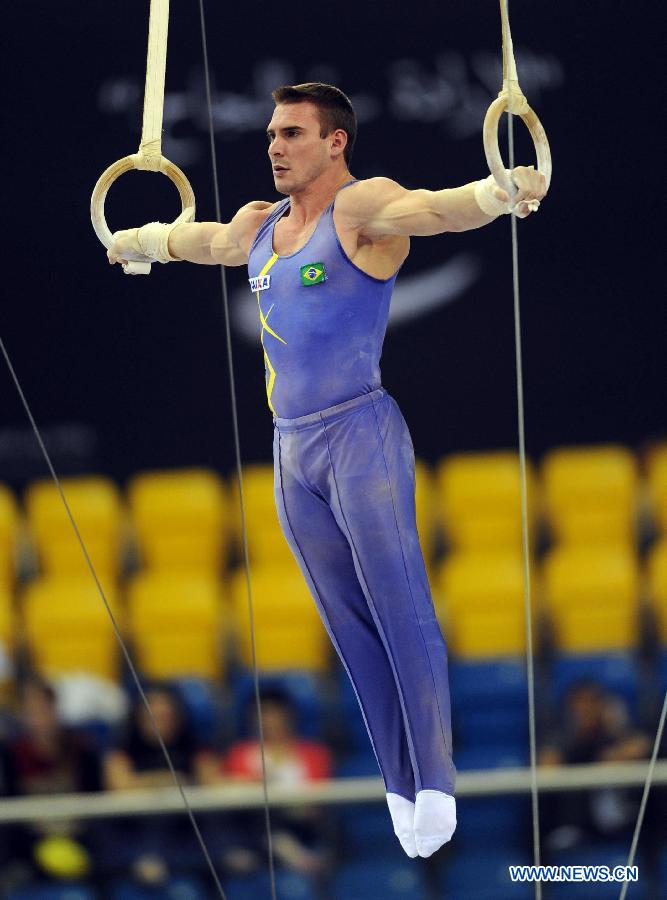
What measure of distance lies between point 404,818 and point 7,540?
4.35m

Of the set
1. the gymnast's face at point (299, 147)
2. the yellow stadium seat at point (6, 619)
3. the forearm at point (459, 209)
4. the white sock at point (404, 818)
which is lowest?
the yellow stadium seat at point (6, 619)

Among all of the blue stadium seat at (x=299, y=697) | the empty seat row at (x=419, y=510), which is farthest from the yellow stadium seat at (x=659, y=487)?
the blue stadium seat at (x=299, y=697)

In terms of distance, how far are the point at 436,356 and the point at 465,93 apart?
1239mm

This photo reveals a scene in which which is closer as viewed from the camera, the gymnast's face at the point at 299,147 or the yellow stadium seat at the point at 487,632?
the gymnast's face at the point at 299,147

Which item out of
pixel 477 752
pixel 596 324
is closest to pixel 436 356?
pixel 596 324

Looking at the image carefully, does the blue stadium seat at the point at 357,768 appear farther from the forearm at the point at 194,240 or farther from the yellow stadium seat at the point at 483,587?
the forearm at the point at 194,240

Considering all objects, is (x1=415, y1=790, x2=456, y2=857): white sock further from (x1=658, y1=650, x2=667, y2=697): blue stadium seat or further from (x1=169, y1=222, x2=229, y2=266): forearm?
(x1=658, y1=650, x2=667, y2=697): blue stadium seat

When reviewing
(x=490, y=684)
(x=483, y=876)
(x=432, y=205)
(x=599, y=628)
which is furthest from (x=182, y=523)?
(x=432, y=205)

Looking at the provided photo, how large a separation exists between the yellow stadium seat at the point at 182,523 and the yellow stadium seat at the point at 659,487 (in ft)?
6.44

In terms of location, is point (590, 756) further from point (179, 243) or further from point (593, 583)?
point (179, 243)

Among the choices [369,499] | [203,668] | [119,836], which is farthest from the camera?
[203,668]

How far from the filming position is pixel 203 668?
724cm

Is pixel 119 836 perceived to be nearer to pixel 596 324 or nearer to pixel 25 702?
pixel 25 702

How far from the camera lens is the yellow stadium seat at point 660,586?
704 centimetres
